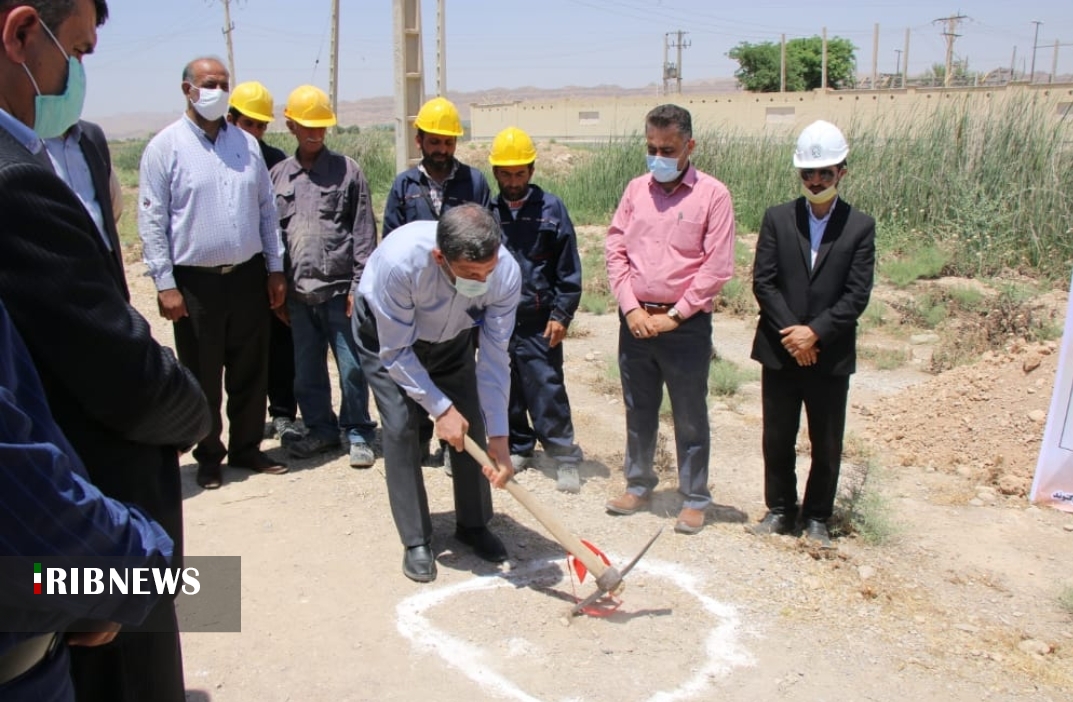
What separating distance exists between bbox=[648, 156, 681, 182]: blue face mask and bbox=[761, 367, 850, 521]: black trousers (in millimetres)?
1053

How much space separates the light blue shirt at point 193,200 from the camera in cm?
453

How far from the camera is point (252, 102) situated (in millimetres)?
5453

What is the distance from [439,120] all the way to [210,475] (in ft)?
7.82

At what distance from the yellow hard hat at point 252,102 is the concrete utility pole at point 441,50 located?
24.5 feet

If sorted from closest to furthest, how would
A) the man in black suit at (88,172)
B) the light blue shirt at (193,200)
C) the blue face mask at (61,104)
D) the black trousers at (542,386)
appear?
1. the blue face mask at (61,104)
2. the man in black suit at (88,172)
3. the light blue shirt at (193,200)
4. the black trousers at (542,386)

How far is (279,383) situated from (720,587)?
10.6 ft

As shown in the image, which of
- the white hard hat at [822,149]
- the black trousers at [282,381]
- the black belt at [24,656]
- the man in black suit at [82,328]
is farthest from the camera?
the black trousers at [282,381]

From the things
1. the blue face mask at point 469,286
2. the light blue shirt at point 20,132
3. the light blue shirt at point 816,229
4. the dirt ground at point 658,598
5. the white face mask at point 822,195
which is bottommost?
the dirt ground at point 658,598

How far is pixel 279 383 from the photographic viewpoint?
18.9ft

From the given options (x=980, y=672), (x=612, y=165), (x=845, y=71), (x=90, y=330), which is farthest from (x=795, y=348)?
(x=845, y=71)

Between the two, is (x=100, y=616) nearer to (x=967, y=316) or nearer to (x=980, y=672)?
(x=980, y=672)

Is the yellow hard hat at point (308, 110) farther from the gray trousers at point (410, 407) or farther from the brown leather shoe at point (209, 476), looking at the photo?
the brown leather shoe at point (209, 476)

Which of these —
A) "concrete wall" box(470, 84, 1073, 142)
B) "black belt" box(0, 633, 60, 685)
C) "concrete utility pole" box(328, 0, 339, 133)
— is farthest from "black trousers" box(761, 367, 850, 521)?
"concrete utility pole" box(328, 0, 339, 133)

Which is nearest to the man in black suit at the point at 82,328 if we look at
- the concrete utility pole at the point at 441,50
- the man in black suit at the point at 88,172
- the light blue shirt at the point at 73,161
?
the man in black suit at the point at 88,172
